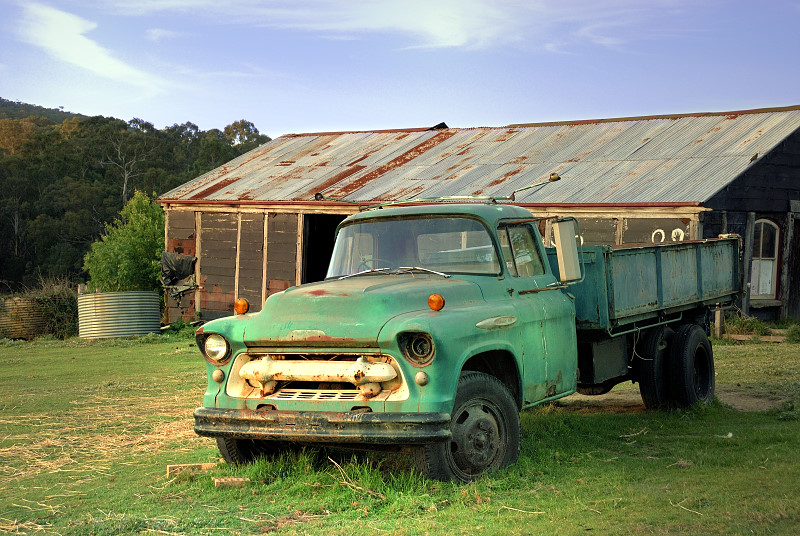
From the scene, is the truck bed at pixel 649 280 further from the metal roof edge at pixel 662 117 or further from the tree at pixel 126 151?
the tree at pixel 126 151

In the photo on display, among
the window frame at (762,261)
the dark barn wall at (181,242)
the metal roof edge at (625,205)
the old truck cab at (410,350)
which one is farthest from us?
the dark barn wall at (181,242)

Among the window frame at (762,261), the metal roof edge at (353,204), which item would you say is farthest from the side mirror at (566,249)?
the window frame at (762,261)

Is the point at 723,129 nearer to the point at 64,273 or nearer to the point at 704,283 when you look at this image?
the point at 704,283

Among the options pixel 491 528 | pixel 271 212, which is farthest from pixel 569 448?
pixel 271 212

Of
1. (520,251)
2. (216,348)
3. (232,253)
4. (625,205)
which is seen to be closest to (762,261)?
(625,205)

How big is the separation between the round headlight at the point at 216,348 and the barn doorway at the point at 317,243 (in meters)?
16.3

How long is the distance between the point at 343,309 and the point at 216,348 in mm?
1168

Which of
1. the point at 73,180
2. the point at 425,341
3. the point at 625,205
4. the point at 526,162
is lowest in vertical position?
the point at 425,341

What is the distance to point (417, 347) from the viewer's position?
608cm

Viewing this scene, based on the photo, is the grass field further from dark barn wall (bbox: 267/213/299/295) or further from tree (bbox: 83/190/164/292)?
tree (bbox: 83/190/164/292)

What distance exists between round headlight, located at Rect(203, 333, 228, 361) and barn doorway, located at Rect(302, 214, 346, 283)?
16.3 m

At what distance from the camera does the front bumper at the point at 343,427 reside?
5.85m

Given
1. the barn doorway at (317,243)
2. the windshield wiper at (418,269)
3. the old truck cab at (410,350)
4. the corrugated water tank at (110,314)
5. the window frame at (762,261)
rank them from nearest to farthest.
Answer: the old truck cab at (410,350)
the windshield wiper at (418,269)
the window frame at (762,261)
the corrugated water tank at (110,314)
the barn doorway at (317,243)

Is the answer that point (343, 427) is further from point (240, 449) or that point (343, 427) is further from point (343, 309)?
point (240, 449)
